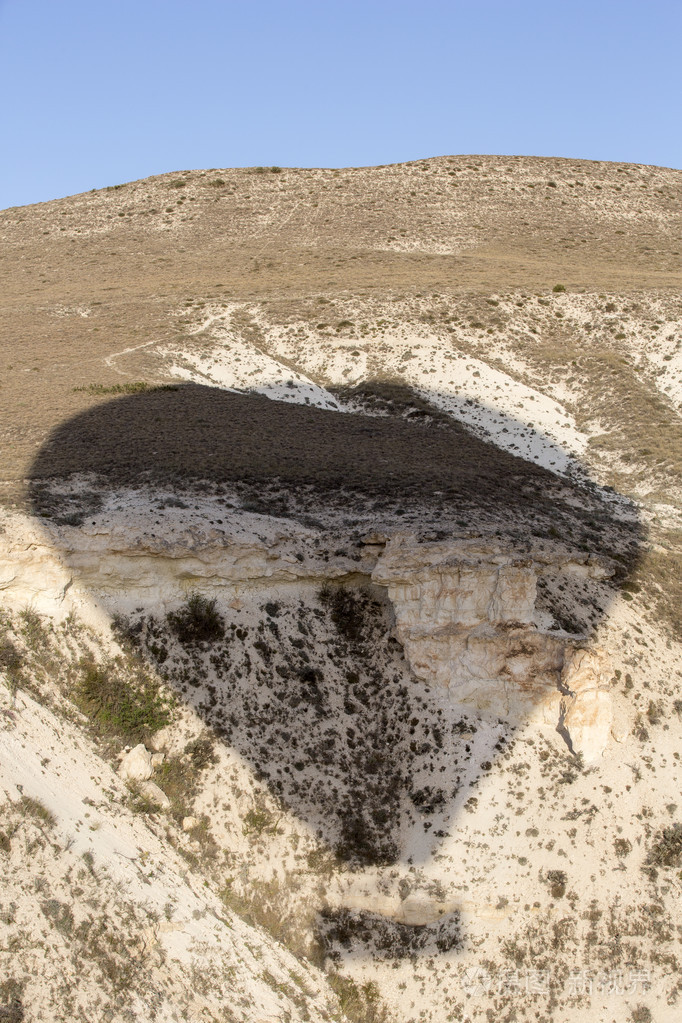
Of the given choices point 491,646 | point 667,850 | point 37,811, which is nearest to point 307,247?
point 491,646

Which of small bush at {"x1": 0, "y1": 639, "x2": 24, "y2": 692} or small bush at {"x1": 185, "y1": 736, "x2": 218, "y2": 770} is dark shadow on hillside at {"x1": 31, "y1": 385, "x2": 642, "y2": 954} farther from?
small bush at {"x1": 0, "y1": 639, "x2": 24, "y2": 692}

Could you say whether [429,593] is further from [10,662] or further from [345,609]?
[10,662]

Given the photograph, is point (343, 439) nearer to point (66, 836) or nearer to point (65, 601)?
point (65, 601)

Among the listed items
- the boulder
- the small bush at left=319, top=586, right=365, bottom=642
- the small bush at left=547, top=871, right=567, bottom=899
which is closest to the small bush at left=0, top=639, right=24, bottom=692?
the boulder

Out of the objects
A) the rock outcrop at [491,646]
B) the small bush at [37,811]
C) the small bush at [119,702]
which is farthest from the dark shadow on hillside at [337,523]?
the small bush at [37,811]

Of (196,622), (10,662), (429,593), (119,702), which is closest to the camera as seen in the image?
(10,662)

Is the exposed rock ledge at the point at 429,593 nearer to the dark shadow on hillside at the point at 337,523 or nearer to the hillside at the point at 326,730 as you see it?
the hillside at the point at 326,730
